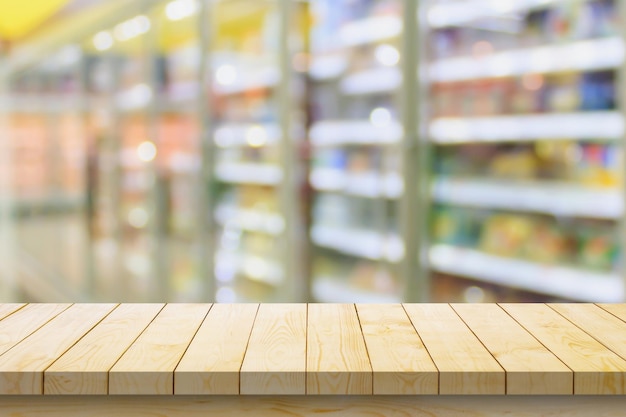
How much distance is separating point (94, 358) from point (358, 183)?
2946 mm

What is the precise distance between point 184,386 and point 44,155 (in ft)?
22.7

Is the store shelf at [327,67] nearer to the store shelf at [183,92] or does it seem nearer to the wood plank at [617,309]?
the store shelf at [183,92]

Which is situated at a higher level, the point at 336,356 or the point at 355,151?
the point at 355,151

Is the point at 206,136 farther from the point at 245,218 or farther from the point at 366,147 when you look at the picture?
the point at 366,147

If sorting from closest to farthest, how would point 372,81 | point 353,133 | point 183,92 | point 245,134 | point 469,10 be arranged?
point 469,10
point 372,81
point 353,133
point 245,134
point 183,92

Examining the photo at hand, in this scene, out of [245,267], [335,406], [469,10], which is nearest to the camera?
[335,406]

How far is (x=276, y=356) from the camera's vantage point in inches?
60.7

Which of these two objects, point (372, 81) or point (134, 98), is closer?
point (372, 81)

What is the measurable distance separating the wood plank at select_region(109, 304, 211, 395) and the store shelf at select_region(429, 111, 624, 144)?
6.32 feet

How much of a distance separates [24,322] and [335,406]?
0.78m

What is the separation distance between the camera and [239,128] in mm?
4891

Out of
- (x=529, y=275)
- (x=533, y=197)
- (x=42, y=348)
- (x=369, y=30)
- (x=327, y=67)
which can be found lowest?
(x=529, y=275)

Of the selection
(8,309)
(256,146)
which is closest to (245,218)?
(256,146)

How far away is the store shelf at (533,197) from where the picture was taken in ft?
10.5
